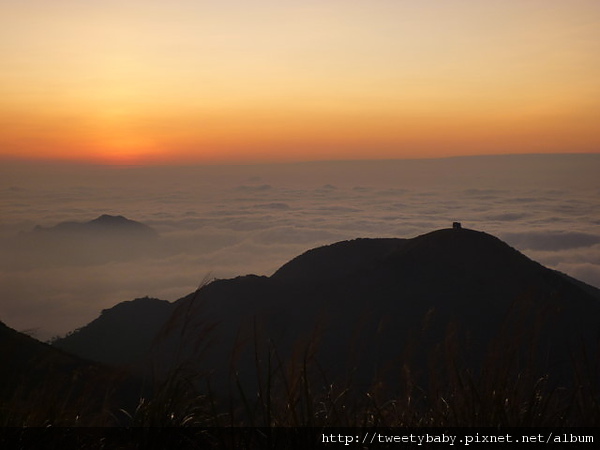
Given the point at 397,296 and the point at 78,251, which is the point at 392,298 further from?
the point at 78,251

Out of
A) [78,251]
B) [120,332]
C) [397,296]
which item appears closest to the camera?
[397,296]

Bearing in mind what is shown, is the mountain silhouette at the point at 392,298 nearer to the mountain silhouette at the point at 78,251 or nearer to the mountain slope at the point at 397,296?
the mountain slope at the point at 397,296

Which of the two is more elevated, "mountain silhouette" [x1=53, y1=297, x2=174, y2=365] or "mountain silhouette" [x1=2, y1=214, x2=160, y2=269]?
"mountain silhouette" [x1=53, y1=297, x2=174, y2=365]

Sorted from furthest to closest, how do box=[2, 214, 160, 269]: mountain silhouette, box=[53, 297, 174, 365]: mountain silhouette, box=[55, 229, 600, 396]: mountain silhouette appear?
box=[2, 214, 160, 269]: mountain silhouette
box=[53, 297, 174, 365]: mountain silhouette
box=[55, 229, 600, 396]: mountain silhouette

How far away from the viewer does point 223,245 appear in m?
158

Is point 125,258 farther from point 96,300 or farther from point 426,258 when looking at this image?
point 426,258

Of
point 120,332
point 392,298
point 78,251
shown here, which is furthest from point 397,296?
point 78,251

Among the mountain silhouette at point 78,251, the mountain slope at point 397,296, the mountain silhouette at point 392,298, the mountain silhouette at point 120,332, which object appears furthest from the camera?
the mountain silhouette at point 78,251

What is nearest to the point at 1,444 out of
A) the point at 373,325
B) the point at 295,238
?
the point at 373,325

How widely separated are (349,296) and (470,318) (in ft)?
28.7

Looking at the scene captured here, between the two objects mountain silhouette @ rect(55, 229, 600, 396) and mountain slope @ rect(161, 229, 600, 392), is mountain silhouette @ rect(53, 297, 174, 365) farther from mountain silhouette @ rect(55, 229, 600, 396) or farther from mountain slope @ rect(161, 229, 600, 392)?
mountain slope @ rect(161, 229, 600, 392)

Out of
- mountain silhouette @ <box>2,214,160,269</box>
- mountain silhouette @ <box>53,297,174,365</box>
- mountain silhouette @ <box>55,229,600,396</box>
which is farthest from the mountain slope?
mountain silhouette @ <box>2,214,160,269</box>

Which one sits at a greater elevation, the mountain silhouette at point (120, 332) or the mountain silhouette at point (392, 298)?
the mountain silhouette at point (392, 298)

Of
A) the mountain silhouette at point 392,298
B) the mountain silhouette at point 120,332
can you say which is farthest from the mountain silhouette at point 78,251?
the mountain silhouette at point 392,298
